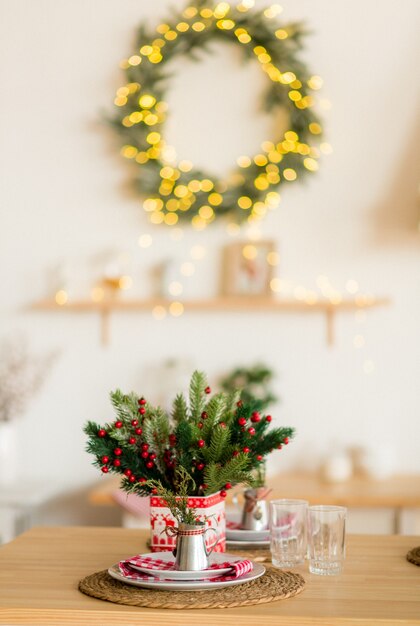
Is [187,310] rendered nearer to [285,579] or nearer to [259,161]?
[259,161]

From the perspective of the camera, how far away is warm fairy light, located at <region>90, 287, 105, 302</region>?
3746mm

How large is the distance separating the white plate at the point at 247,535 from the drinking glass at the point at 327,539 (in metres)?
0.29

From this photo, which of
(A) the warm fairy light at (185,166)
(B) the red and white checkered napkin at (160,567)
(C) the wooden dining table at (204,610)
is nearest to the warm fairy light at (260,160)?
(A) the warm fairy light at (185,166)

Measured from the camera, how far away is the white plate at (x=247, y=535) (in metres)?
2.00

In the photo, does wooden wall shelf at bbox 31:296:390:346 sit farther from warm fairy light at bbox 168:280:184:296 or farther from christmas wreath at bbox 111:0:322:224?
christmas wreath at bbox 111:0:322:224

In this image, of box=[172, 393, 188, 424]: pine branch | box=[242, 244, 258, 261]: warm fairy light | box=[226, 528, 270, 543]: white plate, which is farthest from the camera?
box=[242, 244, 258, 261]: warm fairy light

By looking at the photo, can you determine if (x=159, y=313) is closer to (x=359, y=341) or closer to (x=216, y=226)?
(x=216, y=226)

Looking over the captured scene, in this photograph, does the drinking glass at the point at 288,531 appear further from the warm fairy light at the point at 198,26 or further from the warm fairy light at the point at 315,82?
the warm fairy light at the point at 198,26

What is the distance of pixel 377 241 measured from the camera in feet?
12.0

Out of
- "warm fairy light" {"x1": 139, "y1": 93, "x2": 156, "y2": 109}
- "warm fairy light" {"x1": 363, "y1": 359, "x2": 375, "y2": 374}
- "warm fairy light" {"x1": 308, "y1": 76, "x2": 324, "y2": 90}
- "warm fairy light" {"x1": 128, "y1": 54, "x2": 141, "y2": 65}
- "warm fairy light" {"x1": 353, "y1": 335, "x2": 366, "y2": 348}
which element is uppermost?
"warm fairy light" {"x1": 128, "y1": 54, "x2": 141, "y2": 65}

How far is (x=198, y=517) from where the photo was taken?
67.1 inches

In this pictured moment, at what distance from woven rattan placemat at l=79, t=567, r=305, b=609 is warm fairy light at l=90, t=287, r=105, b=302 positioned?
2171 mm

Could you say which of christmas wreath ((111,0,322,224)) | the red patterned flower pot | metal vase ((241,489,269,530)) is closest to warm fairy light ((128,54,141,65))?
christmas wreath ((111,0,322,224))

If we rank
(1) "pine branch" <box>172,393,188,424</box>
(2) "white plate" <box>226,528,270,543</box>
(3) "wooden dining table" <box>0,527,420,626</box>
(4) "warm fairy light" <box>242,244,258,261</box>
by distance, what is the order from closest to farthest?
(3) "wooden dining table" <box>0,527,420,626</box> < (1) "pine branch" <box>172,393,188,424</box> < (2) "white plate" <box>226,528,270,543</box> < (4) "warm fairy light" <box>242,244,258,261</box>
